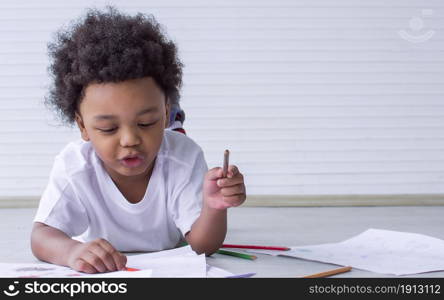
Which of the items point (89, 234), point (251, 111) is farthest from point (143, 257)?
point (251, 111)

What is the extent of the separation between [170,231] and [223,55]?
3.88 ft

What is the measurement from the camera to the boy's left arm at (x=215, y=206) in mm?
1100

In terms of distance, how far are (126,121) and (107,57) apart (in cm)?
14

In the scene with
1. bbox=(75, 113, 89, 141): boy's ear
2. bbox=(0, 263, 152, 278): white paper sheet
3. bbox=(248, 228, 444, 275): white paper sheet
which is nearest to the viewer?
bbox=(0, 263, 152, 278): white paper sheet

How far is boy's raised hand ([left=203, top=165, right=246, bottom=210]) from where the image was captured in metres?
1.10

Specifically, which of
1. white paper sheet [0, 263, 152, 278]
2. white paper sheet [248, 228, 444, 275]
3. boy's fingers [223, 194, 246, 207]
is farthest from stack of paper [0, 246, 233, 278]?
white paper sheet [248, 228, 444, 275]

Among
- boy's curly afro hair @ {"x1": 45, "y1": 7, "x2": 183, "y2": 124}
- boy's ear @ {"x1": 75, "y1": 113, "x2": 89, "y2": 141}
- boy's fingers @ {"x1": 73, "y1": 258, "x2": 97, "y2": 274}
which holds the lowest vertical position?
boy's fingers @ {"x1": 73, "y1": 258, "x2": 97, "y2": 274}

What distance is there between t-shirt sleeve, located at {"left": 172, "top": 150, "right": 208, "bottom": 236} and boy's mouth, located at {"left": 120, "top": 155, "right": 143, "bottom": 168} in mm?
155

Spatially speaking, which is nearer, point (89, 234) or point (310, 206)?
point (89, 234)

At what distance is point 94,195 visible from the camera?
1.29 metres

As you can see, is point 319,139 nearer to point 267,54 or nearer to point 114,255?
point 267,54

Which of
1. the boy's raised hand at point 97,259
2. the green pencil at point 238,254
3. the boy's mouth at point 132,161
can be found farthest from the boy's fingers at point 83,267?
the green pencil at point 238,254

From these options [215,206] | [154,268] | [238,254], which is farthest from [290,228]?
[154,268]

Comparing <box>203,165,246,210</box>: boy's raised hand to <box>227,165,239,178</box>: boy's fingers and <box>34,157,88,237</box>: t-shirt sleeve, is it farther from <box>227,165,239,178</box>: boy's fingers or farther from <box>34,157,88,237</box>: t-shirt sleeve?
<box>34,157,88,237</box>: t-shirt sleeve
